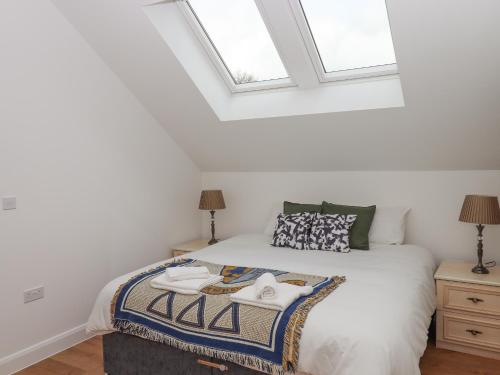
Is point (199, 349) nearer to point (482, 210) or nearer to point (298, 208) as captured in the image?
point (298, 208)

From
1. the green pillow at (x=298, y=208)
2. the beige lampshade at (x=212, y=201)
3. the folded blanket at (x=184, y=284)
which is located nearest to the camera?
the folded blanket at (x=184, y=284)

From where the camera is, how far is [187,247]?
4031 mm

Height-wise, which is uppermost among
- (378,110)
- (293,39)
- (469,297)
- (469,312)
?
(293,39)

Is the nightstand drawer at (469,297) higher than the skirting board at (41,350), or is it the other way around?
the nightstand drawer at (469,297)

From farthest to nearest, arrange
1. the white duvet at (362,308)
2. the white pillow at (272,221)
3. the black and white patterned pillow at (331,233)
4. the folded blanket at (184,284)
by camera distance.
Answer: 1. the white pillow at (272,221)
2. the black and white patterned pillow at (331,233)
3. the folded blanket at (184,284)
4. the white duvet at (362,308)

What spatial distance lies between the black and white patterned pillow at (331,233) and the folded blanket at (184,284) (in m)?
1.08

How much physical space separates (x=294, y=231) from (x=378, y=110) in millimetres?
1134

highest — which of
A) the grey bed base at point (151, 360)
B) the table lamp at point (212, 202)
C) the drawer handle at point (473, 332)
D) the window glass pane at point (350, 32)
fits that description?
the window glass pane at point (350, 32)

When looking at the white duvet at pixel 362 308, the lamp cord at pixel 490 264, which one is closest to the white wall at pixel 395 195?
the lamp cord at pixel 490 264

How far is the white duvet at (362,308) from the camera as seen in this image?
A: 1746 millimetres

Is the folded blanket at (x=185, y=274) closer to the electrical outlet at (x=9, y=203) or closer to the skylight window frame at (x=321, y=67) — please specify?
the electrical outlet at (x=9, y=203)

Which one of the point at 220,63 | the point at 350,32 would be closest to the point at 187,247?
the point at 220,63

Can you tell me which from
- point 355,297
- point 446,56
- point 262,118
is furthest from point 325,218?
point 446,56

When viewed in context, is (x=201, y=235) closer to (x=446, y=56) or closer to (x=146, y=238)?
(x=146, y=238)
